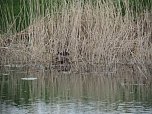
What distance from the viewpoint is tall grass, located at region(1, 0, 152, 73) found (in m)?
11.4

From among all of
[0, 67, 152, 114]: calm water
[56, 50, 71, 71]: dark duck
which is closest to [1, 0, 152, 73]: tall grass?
[56, 50, 71, 71]: dark duck

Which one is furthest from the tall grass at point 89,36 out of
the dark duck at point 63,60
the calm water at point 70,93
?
the calm water at point 70,93

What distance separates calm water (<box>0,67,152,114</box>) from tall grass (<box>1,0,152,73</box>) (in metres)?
0.51

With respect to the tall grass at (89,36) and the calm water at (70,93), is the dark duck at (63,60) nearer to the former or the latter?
the tall grass at (89,36)

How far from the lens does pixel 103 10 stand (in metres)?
11.8

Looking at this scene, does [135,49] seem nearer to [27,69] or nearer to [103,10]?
[103,10]

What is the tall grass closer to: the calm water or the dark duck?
the dark duck

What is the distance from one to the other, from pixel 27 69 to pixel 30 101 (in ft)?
10.1

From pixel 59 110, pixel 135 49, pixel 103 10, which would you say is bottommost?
pixel 59 110

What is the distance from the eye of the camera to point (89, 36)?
38.6ft

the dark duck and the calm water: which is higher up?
the dark duck

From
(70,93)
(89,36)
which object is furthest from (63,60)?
(70,93)

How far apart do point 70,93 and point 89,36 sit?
2.69m

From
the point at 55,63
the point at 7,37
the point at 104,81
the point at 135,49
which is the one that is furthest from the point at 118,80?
the point at 7,37
